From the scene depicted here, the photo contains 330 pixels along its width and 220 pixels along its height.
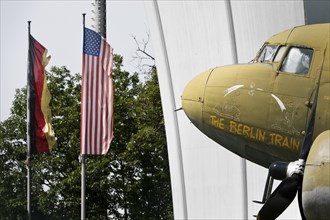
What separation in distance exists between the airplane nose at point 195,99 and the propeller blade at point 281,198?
309cm

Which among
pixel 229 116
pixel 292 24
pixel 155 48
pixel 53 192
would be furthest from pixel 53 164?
pixel 229 116

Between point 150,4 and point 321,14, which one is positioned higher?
point 150,4

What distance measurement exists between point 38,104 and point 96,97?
750 centimetres

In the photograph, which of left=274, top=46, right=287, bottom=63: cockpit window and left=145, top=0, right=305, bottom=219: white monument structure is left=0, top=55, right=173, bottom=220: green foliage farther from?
left=274, top=46, right=287, bottom=63: cockpit window

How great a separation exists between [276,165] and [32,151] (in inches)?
852

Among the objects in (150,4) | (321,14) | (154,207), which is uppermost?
(150,4)

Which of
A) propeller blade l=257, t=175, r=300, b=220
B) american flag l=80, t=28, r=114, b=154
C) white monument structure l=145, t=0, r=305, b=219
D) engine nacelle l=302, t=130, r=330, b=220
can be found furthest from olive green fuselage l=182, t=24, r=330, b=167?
white monument structure l=145, t=0, r=305, b=219

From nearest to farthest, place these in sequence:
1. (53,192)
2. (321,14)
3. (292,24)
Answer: (321,14) → (292,24) → (53,192)

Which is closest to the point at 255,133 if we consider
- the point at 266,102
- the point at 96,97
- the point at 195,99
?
the point at 266,102

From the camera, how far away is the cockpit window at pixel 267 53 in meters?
17.7

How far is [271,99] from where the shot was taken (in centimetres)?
1700

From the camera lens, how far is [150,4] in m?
32.7

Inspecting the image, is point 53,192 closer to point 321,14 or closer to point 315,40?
point 321,14

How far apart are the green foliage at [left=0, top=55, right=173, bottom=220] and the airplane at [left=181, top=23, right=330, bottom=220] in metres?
31.7
